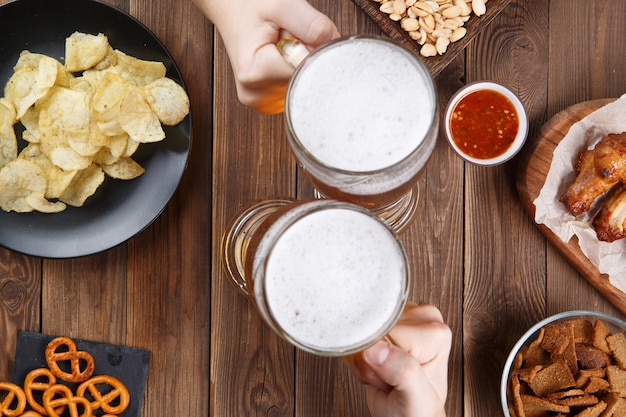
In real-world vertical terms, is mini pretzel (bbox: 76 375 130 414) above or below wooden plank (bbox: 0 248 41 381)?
below

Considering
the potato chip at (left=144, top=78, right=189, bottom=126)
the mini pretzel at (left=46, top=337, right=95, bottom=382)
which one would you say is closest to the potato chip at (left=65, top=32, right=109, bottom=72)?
the potato chip at (left=144, top=78, right=189, bottom=126)

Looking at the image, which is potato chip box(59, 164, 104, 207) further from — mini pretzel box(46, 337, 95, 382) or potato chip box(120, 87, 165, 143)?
mini pretzel box(46, 337, 95, 382)

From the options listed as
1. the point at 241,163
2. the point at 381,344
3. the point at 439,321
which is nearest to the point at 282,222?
the point at 381,344

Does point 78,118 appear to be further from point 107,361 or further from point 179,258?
point 107,361

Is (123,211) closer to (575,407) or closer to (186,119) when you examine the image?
(186,119)

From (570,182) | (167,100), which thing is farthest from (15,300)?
(570,182)
